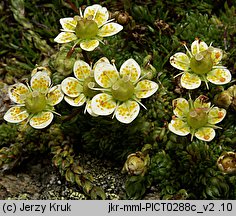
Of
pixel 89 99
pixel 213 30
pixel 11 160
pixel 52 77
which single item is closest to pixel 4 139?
pixel 11 160

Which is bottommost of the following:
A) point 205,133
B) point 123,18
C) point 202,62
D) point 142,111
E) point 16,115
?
point 142,111

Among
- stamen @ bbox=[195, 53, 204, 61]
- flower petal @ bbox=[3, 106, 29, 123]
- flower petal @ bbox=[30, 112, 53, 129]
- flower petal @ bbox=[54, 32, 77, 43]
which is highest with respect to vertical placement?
stamen @ bbox=[195, 53, 204, 61]

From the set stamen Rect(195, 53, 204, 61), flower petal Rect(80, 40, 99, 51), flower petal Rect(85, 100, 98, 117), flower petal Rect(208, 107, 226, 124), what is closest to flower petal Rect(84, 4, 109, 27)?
flower petal Rect(80, 40, 99, 51)

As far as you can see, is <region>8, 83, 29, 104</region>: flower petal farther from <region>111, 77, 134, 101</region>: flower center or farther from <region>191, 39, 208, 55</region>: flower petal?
<region>191, 39, 208, 55</region>: flower petal

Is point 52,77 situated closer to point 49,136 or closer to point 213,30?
→ point 49,136

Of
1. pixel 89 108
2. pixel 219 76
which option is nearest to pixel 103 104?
pixel 89 108

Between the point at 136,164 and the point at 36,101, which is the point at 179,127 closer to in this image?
the point at 136,164
